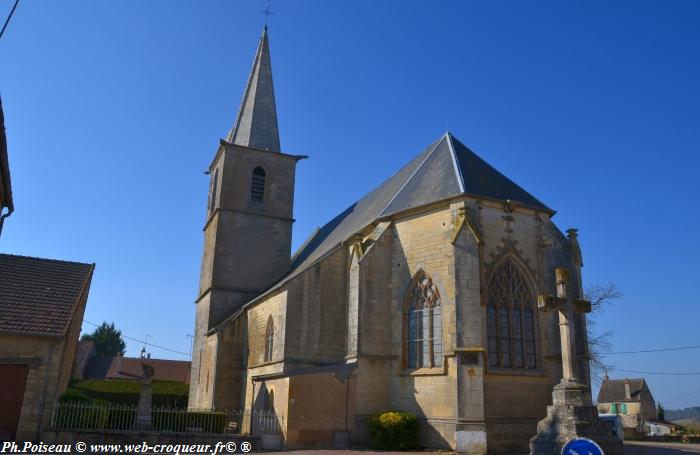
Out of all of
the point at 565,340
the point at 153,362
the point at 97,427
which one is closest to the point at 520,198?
the point at 565,340

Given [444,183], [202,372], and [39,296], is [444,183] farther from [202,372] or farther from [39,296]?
[202,372]

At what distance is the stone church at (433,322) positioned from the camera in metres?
14.3

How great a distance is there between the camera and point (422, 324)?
1572 centimetres

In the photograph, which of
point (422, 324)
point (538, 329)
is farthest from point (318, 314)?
point (538, 329)

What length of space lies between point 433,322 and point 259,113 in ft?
58.2

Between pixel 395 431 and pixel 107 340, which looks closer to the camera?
pixel 395 431

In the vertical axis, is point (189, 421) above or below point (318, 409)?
below

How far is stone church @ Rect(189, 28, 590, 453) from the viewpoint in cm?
1430

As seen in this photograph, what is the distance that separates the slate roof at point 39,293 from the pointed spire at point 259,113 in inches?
476

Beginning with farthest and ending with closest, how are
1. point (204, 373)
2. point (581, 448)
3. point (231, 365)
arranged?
point (204, 373)
point (231, 365)
point (581, 448)

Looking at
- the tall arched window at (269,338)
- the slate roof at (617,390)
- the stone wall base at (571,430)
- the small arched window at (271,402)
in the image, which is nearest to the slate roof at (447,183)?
the tall arched window at (269,338)

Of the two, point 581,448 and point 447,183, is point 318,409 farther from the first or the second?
point 581,448

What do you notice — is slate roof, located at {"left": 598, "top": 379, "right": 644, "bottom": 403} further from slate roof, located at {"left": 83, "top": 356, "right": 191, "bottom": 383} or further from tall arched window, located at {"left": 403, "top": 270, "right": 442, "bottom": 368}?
tall arched window, located at {"left": 403, "top": 270, "right": 442, "bottom": 368}

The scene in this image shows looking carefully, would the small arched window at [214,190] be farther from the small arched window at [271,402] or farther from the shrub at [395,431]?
the shrub at [395,431]
